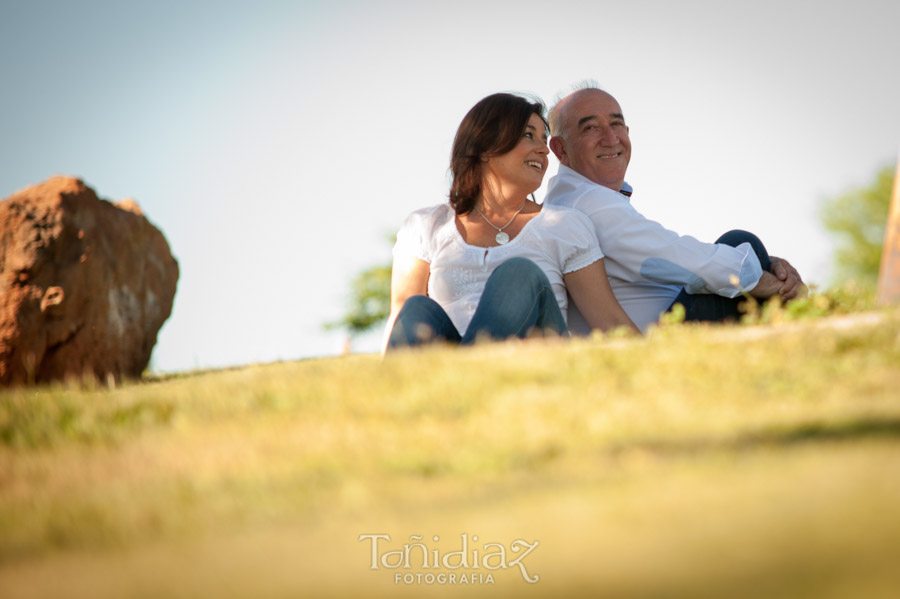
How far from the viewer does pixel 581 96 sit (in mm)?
7074

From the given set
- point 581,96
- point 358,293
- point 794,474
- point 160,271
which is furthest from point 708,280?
point 358,293

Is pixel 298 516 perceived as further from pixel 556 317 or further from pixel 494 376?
pixel 556 317

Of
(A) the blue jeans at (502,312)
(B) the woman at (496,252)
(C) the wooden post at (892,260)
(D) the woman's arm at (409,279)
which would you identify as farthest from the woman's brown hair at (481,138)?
(C) the wooden post at (892,260)

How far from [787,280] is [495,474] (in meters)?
4.19

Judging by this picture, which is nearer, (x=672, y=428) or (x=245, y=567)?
(x=245, y=567)

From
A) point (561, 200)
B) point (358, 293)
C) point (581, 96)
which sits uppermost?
point (581, 96)

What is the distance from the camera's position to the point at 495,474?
2.72 metres

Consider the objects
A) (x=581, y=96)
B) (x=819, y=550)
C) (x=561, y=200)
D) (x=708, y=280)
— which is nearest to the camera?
(x=819, y=550)

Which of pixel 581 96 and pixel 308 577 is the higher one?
pixel 581 96

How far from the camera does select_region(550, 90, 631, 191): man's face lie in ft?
22.4

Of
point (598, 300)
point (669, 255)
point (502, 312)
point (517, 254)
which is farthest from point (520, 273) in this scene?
point (669, 255)

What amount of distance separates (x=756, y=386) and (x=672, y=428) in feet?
2.39

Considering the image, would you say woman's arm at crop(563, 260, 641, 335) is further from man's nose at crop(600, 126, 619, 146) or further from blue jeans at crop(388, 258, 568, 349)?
man's nose at crop(600, 126, 619, 146)

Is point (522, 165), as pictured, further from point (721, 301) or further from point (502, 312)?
point (721, 301)
